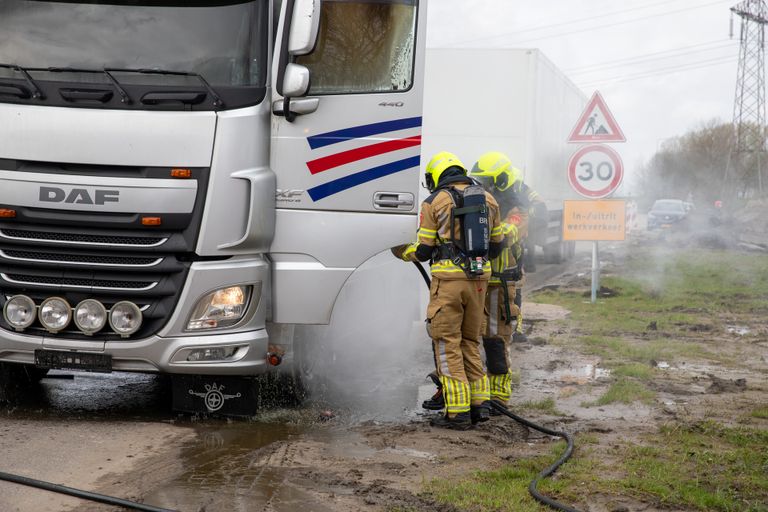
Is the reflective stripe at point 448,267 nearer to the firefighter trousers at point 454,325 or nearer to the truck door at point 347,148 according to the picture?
the firefighter trousers at point 454,325

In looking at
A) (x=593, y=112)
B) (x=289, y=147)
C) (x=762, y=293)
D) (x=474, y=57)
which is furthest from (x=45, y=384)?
(x=762, y=293)

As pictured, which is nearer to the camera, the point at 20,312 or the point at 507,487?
the point at 507,487

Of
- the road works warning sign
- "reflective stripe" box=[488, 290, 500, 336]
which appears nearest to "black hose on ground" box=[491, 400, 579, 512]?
"reflective stripe" box=[488, 290, 500, 336]

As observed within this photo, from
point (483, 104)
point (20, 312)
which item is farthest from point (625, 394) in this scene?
point (483, 104)

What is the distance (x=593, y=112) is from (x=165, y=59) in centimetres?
823

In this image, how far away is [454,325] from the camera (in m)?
6.66

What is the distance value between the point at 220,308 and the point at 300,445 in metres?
1.00

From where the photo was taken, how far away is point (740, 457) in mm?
5836

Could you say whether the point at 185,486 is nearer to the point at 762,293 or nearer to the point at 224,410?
the point at 224,410

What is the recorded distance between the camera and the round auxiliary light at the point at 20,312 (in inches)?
239

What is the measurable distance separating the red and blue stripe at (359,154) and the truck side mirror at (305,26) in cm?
63

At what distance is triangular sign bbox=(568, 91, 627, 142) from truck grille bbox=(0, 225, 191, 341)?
8196 mm

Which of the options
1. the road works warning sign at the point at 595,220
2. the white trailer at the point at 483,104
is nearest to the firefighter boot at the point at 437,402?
the road works warning sign at the point at 595,220

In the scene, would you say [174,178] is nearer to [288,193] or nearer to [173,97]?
[173,97]
